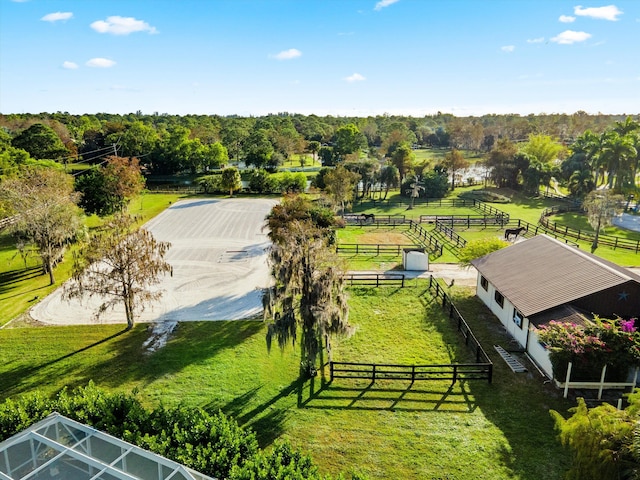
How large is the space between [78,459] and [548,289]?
57.8 feet

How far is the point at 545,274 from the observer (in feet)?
63.7

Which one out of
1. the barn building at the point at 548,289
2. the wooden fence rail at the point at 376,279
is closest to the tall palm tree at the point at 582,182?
the barn building at the point at 548,289

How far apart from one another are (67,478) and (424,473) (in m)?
8.56

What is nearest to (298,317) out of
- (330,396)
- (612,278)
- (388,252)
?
(330,396)

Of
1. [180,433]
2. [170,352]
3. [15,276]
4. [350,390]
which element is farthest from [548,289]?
[15,276]

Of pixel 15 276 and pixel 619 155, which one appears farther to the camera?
pixel 619 155

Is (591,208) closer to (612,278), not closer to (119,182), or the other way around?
(612,278)

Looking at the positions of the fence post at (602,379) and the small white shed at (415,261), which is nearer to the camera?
the fence post at (602,379)

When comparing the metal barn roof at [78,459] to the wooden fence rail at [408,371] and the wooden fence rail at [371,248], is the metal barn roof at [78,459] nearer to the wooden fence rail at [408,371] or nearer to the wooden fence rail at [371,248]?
the wooden fence rail at [408,371]

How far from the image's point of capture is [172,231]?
36.9 m

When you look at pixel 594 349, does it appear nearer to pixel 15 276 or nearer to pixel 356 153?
pixel 15 276

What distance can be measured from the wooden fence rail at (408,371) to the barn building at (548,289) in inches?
107

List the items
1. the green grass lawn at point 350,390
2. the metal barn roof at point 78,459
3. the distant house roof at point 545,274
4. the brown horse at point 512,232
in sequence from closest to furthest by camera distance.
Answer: the metal barn roof at point 78,459 → the green grass lawn at point 350,390 → the distant house roof at point 545,274 → the brown horse at point 512,232

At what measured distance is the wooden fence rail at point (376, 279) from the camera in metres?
25.1
